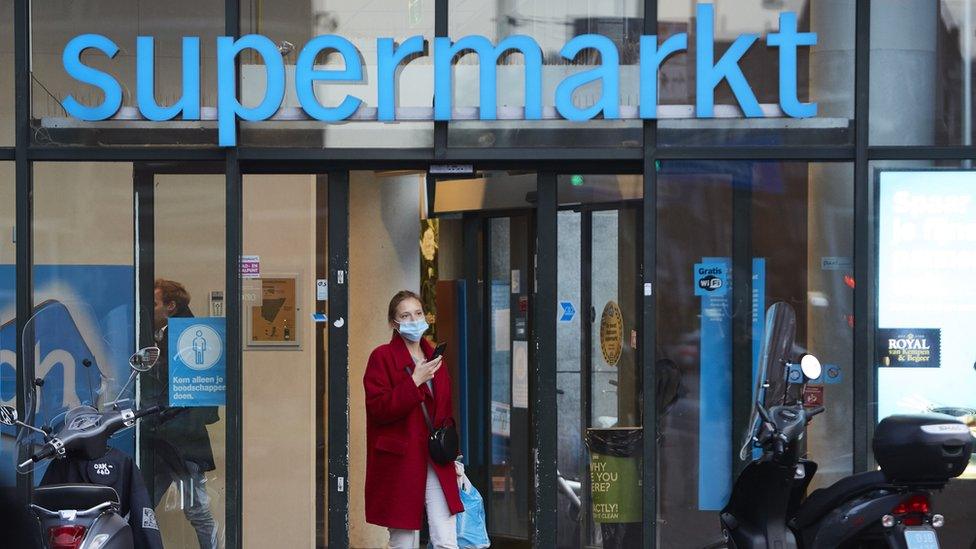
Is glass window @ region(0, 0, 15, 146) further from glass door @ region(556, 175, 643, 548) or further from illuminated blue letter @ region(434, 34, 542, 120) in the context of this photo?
glass door @ region(556, 175, 643, 548)

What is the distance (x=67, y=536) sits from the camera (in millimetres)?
5270

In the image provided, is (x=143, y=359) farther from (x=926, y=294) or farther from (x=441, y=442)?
(x=926, y=294)

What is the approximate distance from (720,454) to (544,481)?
103 centimetres

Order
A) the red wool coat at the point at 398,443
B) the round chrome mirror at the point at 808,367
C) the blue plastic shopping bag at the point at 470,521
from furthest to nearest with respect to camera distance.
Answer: the blue plastic shopping bag at the point at 470,521 → the red wool coat at the point at 398,443 → the round chrome mirror at the point at 808,367

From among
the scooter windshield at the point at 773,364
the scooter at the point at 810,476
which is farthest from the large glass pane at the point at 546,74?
the scooter at the point at 810,476

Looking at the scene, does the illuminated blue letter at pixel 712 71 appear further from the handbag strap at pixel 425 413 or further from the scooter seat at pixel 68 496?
the scooter seat at pixel 68 496

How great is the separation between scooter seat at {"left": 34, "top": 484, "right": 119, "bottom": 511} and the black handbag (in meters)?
1.84

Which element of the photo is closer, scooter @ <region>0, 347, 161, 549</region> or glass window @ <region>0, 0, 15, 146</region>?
scooter @ <region>0, 347, 161, 549</region>

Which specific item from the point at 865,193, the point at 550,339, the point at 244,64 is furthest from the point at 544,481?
the point at 244,64

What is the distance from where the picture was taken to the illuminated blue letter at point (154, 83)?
282 inches

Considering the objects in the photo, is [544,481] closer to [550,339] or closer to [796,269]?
[550,339]

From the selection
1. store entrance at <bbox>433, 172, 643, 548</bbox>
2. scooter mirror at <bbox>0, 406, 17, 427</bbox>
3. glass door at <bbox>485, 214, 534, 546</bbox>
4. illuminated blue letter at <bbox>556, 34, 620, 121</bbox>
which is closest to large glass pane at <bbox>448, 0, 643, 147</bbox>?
illuminated blue letter at <bbox>556, 34, 620, 121</bbox>

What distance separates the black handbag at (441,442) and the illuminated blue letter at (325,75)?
156 centimetres

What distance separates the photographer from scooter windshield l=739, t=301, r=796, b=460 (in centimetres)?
602
